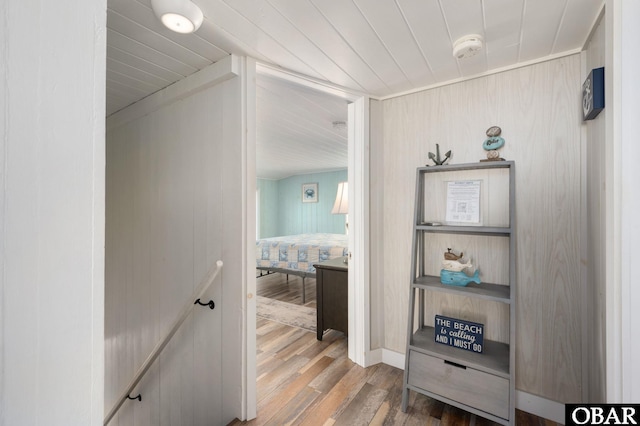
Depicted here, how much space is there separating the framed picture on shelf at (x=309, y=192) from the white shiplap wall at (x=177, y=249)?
15.9 feet

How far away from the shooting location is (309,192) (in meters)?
7.26

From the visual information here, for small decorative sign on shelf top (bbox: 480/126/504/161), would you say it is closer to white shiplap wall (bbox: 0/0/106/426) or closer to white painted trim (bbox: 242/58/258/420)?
white painted trim (bbox: 242/58/258/420)

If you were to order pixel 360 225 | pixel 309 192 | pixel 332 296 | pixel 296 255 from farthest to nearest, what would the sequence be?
pixel 309 192, pixel 296 255, pixel 332 296, pixel 360 225

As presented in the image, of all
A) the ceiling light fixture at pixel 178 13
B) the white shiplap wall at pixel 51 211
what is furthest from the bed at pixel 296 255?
the white shiplap wall at pixel 51 211

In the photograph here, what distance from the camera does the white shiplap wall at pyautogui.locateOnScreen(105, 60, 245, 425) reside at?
1.70 meters

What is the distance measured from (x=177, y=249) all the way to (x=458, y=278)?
1.90m

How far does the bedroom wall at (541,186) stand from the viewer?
5.24 feet

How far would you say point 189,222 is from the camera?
75.9 inches

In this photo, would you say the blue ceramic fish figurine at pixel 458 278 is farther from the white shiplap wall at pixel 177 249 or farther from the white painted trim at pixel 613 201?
the white shiplap wall at pixel 177 249

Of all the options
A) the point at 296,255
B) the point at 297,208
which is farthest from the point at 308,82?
the point at 297,208

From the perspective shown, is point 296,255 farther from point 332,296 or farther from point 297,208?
point 297,208

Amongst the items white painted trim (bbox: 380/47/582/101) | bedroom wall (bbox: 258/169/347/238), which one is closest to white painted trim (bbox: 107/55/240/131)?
white painted trim (bbox: 380/47/582/101)

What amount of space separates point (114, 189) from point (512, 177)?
3205 millimetres

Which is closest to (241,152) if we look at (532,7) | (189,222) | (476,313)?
(189,222)
